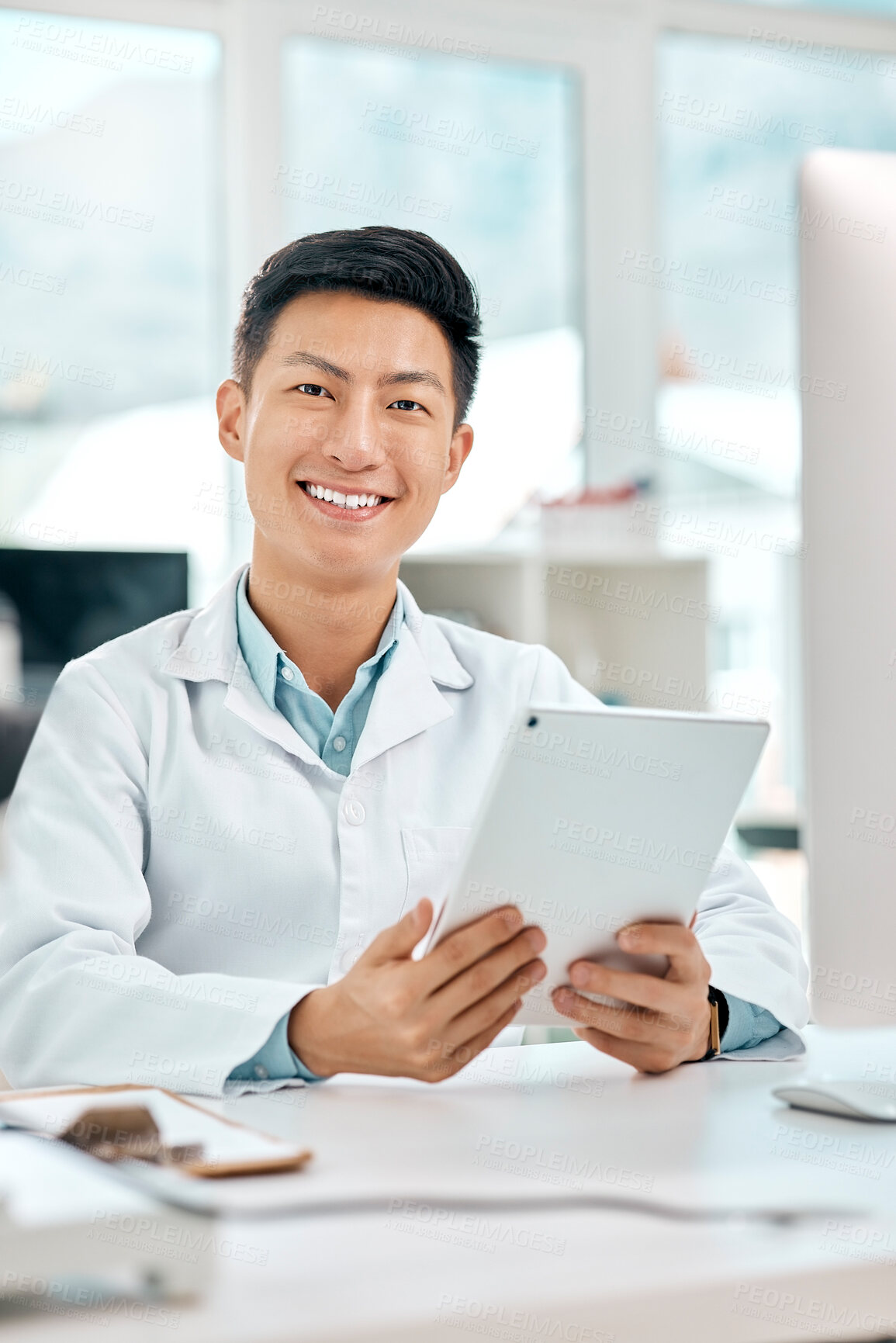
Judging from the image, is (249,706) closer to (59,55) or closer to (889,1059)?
(889,1059)

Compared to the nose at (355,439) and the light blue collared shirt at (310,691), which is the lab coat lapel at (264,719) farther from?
the nose at (355,439)

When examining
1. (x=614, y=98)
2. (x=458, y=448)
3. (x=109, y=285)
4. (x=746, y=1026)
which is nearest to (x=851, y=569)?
(x=746, y=1026)

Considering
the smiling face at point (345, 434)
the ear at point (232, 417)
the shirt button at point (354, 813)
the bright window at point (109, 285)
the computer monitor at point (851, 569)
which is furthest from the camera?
Answer: the bright window at point (109, 285)

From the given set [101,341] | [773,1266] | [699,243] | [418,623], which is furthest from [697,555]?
[773,1266]

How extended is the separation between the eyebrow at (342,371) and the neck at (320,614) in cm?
20

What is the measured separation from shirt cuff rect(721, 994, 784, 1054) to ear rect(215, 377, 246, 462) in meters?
0.84

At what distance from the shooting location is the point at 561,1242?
25.1 inches

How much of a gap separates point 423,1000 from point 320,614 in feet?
2.07

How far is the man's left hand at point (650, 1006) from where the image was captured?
1.01 m

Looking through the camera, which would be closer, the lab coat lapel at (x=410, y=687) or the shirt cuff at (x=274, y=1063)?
the shirt cuff at (x=274, y=1063)

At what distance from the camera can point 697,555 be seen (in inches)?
128

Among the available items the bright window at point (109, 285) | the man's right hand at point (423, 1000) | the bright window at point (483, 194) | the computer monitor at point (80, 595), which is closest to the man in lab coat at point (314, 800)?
the man's right hand at point (423, 1000)

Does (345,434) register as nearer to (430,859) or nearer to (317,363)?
(317,363)

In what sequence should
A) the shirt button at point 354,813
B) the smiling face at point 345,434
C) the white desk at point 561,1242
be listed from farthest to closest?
the smiling face at point 345,434 → the shirt button at point 354,813 → the white desk at point 561,1242
